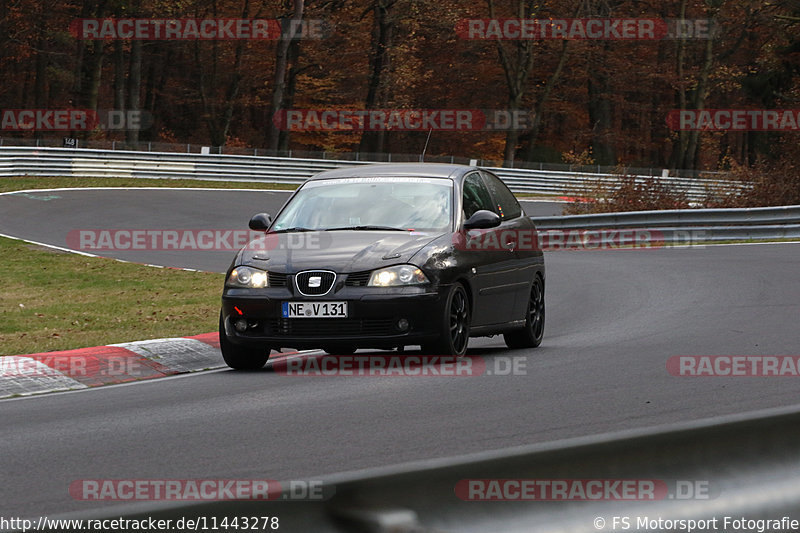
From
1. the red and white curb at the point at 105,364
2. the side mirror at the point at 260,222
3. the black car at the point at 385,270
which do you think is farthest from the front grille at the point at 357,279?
the red and white curb at the point at 105,364

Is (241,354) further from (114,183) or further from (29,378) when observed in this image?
(114,183)

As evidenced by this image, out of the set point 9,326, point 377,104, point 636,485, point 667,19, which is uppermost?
point 667,19

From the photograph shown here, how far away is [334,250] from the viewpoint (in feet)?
33.0

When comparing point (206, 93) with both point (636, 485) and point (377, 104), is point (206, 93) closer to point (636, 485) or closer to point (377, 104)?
point (377, 104)

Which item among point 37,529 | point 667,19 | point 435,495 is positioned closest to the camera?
point 37,529

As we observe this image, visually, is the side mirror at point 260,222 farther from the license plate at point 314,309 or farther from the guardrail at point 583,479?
the guardrail at point 583,479

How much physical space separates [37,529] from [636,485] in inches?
59.2

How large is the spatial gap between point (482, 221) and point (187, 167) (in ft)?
112

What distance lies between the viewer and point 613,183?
29.6 m

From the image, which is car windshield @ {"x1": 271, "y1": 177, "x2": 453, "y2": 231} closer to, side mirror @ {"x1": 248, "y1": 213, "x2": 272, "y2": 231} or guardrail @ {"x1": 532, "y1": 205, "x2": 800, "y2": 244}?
side mirror @ {"x1": 248, "y1": 213, "x2": 272, "y2": 231}

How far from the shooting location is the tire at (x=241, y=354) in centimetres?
1029

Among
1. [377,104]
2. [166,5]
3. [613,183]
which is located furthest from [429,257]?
[377,104]

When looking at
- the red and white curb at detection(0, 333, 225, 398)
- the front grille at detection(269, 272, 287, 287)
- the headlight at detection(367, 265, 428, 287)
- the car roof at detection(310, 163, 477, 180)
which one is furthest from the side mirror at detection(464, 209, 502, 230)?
the red and white curb at detection(0, 333, 225, 398)

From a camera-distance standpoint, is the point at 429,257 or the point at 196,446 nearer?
the point at 196,446
